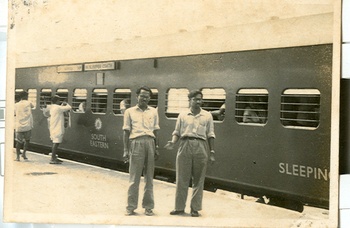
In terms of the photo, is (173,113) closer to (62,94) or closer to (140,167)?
(140,167)

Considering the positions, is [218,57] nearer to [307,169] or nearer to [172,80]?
[172,80]

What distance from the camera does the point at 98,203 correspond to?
2.10 meters

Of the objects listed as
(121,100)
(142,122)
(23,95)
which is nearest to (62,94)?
(23,95)

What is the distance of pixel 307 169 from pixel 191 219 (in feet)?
2.06

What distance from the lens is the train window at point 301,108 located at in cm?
193

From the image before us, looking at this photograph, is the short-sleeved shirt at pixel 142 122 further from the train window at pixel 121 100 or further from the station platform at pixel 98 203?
the station platform at pixel 98 203

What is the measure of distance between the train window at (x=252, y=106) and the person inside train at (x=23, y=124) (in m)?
1.10

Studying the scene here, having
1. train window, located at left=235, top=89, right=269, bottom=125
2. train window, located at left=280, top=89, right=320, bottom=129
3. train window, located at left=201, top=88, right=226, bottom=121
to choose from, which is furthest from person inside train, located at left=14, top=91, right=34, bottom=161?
train window, located at left=280, top=89, right=320, bottom=129

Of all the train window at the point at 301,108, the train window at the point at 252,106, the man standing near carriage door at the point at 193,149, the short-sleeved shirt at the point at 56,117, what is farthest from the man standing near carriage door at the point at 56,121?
the train window at the point at 301,108

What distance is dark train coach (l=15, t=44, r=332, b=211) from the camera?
195cm

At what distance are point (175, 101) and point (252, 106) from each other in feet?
1.30

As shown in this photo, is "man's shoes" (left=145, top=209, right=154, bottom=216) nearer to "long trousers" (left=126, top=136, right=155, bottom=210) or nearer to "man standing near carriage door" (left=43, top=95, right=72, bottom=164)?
"long trousers" (left=126, top=136, right=155, bottom=210)

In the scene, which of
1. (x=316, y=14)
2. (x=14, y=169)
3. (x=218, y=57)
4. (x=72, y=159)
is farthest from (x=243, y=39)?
(x=14, y=169)

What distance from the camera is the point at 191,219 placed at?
2057mm
